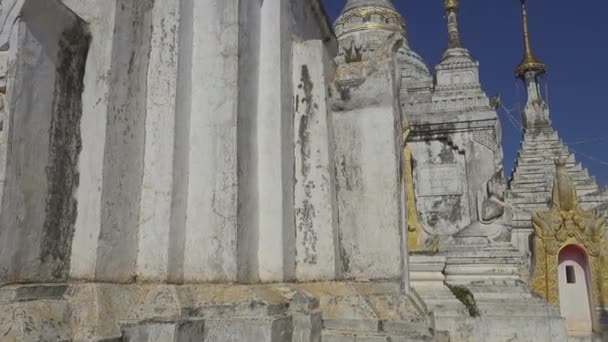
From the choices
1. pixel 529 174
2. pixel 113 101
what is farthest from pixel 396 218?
pixel 529 174

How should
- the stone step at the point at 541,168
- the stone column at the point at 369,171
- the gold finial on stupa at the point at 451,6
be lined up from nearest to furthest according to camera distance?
the stone column at the point at 369,171
the stone step at the point at 541,168
the gold finial on stupa at the point at 451,6

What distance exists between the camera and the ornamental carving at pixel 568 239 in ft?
38.1

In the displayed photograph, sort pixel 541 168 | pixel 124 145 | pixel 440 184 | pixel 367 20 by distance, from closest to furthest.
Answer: pixel 124 145 < pixel 440 184 < pixel 541 168 < pixel 367 20

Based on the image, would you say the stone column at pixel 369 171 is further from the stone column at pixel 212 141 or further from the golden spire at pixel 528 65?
the golden spire at pixel 528 65

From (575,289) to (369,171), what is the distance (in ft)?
32.5

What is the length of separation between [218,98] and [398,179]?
185 centimetres

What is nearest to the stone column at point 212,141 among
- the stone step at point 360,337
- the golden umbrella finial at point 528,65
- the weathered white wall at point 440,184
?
the stone step at point 360,337

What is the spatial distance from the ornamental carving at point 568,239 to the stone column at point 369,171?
8264 millimetres

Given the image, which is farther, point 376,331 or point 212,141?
point 376,331

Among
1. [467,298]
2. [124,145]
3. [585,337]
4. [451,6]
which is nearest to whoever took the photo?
[124,145]

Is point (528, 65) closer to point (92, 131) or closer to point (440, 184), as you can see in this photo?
point (440, 184)

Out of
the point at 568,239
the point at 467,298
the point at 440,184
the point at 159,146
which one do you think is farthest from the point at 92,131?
the point at 440,184

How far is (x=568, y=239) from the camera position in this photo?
11859 millimetres

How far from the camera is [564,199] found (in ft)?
39.3
